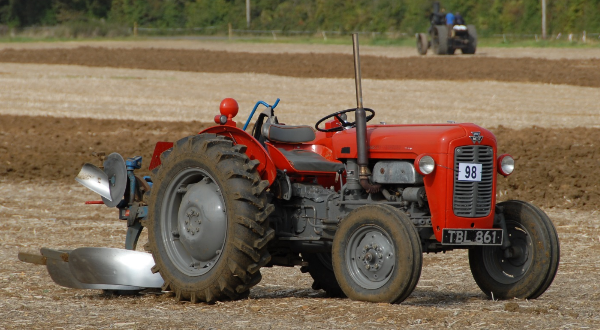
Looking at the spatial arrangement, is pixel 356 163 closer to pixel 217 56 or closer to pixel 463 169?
pixel 463 169

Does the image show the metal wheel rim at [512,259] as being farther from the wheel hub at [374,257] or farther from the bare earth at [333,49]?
the bare earth at [333,49]

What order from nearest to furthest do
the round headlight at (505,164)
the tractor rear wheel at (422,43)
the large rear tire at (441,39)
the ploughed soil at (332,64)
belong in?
the round headlight at (505,164), the ploughed soil at (332,64), the large rear tire at (441,39), the tractor rear wheel at (422,43)

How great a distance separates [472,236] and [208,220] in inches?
73.7

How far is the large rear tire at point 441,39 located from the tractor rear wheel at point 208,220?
1220 inches

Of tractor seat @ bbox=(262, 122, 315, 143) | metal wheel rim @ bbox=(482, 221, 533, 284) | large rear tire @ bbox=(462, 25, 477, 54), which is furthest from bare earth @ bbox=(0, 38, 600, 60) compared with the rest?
metal wheel rim @ bbox=(482, 221, 533, 284)

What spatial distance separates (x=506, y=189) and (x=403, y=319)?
7521 millimetres

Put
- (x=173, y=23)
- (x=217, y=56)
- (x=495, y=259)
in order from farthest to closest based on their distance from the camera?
(x=173, y=23)
(x=217, y=56)
(x=495, y=259)

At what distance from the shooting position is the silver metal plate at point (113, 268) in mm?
6953

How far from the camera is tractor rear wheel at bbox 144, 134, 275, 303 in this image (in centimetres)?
628

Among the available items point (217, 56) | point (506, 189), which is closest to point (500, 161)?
point (506, 189)

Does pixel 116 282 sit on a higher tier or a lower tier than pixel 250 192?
lower

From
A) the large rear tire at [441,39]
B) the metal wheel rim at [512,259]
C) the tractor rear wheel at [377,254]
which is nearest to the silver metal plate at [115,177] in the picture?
the tractor rear wheel at [377,254]

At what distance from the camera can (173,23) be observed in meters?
68.8

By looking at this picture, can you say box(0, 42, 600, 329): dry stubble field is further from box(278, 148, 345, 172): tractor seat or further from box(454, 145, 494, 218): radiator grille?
box(278, 148, 345, 172): tractor seat
